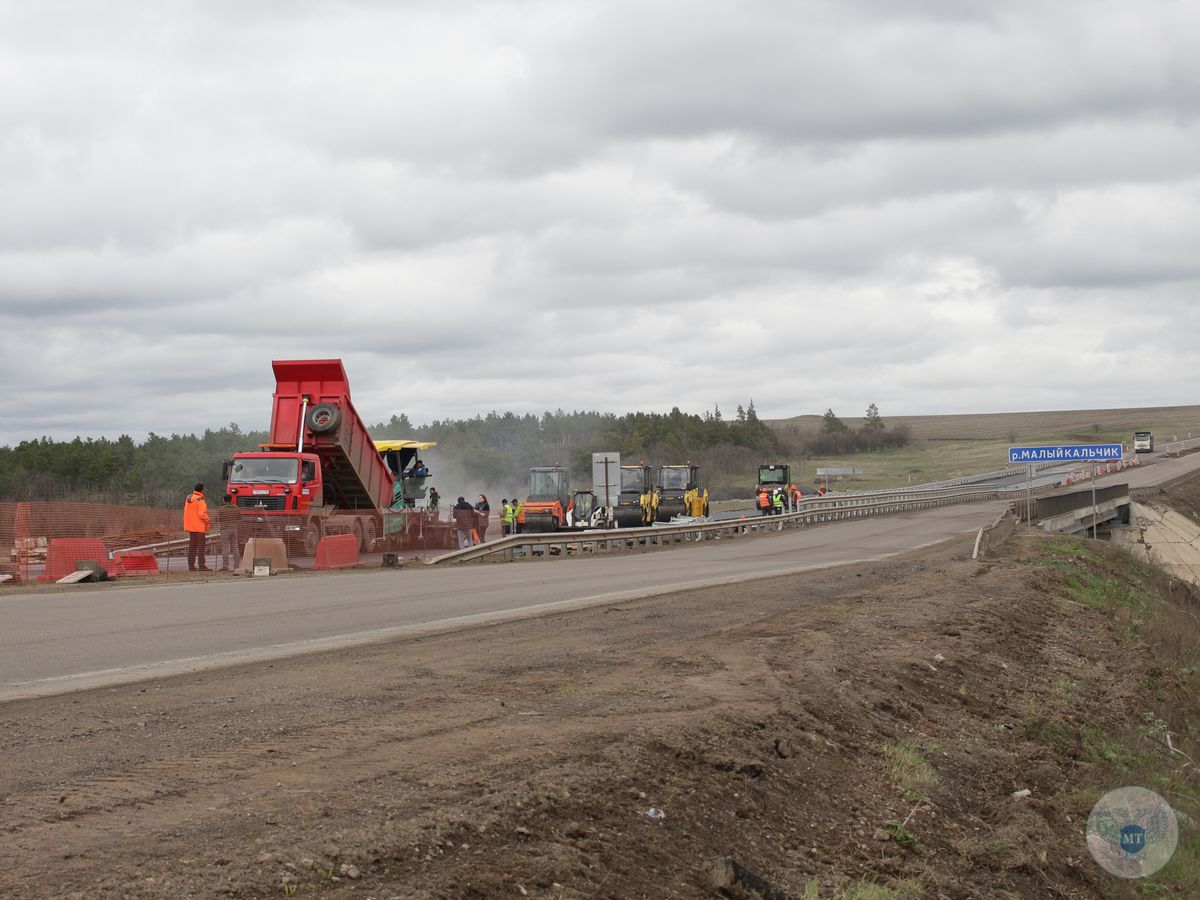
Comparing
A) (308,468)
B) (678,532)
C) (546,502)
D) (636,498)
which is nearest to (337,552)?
(308,468)

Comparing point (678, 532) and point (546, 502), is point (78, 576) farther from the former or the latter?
point (678, 532)

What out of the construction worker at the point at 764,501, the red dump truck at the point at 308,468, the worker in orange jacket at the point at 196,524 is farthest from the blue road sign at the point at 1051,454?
the construction worker at the point at 764,501

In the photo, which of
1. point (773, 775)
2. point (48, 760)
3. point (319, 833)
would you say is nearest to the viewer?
point (319, 833)

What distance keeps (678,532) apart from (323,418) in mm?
15831

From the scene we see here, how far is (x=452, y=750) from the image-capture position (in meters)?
7.66

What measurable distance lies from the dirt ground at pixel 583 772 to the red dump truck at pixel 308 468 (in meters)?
13.3

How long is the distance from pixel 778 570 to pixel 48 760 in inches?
855

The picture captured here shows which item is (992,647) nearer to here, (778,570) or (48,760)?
(778,570)

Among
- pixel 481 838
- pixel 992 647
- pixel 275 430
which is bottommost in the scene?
pixel 992 647

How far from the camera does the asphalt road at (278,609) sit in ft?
38.8

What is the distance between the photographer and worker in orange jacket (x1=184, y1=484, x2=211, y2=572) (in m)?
24.7

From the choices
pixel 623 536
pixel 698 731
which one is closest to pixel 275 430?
pixel 623 536

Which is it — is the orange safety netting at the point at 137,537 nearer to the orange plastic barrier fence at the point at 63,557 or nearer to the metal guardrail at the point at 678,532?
the orange plastic barrier fence at the point at 63,557

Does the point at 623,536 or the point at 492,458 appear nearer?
the point at 623,536
